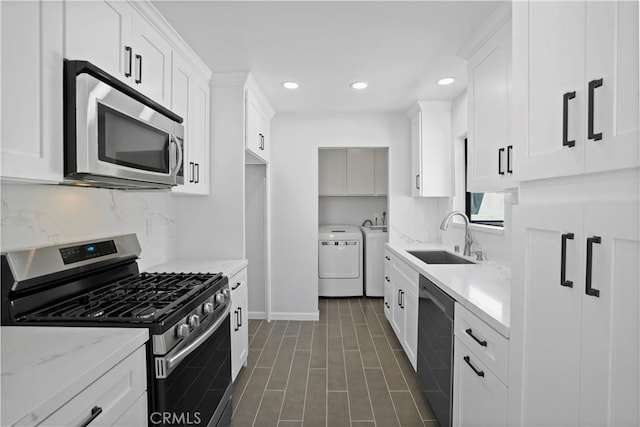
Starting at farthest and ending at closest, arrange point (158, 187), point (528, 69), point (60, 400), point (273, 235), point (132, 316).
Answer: point (273, 235), point (158, 187), point (132, 316), point (528, 69), point (60, 400)

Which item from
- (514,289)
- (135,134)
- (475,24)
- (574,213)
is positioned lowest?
(514,289)

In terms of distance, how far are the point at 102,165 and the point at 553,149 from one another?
61.4 inches

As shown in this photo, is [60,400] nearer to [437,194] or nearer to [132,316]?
[132,316]

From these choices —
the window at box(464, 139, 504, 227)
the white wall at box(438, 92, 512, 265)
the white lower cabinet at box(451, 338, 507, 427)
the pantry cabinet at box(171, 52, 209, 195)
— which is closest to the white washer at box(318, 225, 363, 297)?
the white wall at box(438, 92, 512, 265)

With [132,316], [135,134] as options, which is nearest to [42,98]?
[135,134]

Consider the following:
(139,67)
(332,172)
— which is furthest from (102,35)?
(332,172)

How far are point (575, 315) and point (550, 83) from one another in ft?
2.15

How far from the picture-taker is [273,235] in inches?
163

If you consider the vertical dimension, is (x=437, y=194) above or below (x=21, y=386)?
above

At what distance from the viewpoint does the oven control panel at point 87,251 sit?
5.34 ft

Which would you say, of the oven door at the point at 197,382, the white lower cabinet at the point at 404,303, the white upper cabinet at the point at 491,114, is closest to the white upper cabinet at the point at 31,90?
the oven door at the point at 197,382

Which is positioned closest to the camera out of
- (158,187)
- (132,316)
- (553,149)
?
(553,149)

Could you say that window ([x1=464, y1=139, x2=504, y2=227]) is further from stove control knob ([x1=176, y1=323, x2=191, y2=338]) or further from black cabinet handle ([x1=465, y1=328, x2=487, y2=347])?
stove control knob ([x1=176, y1=323, x2=191, y2=338])

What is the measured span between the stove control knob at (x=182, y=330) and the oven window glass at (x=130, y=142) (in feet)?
2.40
